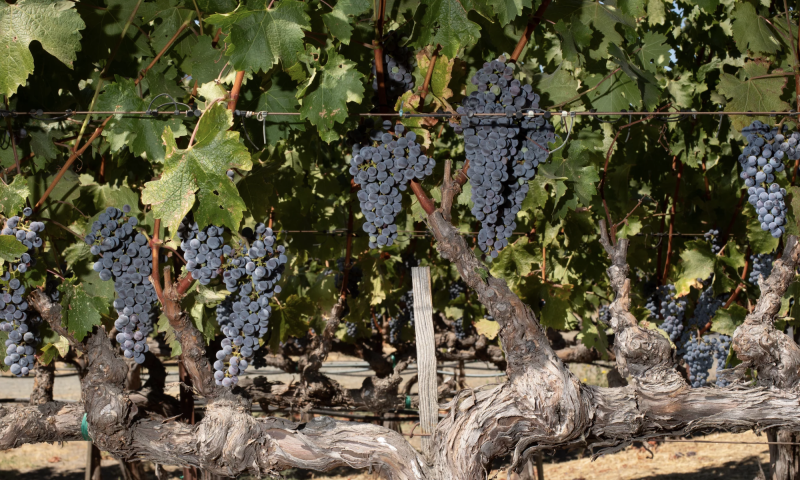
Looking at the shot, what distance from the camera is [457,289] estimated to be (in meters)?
6.13

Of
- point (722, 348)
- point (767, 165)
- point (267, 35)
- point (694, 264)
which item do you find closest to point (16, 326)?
point (267, 35)

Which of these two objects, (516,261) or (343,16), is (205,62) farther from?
(516,261)

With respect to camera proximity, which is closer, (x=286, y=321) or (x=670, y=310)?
(x=286, y=321)

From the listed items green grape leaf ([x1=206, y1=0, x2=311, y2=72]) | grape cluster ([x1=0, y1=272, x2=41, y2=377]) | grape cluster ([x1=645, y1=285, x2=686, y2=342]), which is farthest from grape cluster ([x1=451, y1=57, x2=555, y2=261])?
grape cluster ([x1=645, y1=285, x2=686, y2=342])

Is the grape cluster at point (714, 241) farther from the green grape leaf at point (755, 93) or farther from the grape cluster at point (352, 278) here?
the grape cluster at point (352, 278)

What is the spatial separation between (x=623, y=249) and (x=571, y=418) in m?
1.16

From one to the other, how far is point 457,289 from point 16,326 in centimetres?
404

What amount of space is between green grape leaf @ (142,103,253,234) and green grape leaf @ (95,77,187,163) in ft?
1.30

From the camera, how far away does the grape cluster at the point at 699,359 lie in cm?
459

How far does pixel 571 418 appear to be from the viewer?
2463 mm

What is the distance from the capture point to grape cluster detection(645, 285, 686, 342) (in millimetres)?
4480

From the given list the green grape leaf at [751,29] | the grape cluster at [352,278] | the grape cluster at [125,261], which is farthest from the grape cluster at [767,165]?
the grape cluster at [352,278]

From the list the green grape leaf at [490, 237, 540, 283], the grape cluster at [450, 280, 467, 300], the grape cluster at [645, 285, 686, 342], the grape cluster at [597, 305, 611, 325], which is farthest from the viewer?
the grape cluster at [450, 280, 467, 300]

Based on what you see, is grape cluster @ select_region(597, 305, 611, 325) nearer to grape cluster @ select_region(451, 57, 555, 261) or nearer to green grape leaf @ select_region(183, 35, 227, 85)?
grape cluster @ select_region(451, 57, 555, 261)
